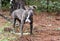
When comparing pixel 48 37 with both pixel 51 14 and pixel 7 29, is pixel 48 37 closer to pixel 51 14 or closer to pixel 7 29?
pixel 7 29

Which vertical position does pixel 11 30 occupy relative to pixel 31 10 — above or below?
below

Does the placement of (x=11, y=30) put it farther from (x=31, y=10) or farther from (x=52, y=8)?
(x=52, y=8)

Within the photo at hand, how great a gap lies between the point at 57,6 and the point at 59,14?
2.34 feet

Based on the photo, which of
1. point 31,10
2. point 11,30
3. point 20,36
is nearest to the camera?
point 31,10

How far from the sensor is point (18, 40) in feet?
25.0

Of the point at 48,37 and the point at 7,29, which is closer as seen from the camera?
the point at 48,37

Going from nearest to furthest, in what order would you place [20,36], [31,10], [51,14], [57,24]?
[31,10], [20,36], [57,24], [51,14]

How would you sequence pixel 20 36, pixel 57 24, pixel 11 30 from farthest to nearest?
1. pixel 57 24
2. pixel 11 30
3. pixel 20 36

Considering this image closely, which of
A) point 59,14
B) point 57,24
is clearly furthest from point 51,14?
point 57,24

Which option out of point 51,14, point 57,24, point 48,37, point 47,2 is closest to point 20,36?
point 48,37

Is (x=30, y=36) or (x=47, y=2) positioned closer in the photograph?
(x=30, y=36)

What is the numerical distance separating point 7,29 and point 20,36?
54.8 inches

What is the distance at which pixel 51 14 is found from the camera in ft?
47.2

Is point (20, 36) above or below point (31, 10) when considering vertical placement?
below
